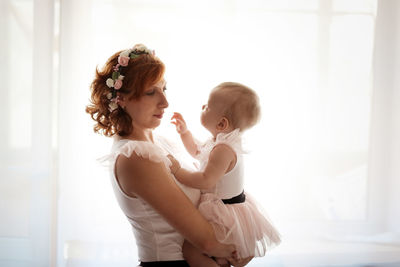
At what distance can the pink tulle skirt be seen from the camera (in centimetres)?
161

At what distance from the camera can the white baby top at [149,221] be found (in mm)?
1520

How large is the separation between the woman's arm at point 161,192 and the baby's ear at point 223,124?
302 millimetres

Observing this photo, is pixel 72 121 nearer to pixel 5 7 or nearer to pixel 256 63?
pixel 5 7

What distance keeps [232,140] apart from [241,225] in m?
0.32

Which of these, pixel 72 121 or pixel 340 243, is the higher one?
pixel 72 121

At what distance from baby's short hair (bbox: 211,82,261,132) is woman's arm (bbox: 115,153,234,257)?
35 centimetres

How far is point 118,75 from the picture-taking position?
61.2 inches

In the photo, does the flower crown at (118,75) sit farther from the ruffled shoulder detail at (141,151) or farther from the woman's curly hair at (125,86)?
the ruffled shoulder detail at (141,151)

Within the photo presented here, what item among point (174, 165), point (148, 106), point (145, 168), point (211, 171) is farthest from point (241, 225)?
point (148, 106)

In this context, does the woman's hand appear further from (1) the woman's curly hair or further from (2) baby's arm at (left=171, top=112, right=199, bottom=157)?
(1) the woman's curly hair

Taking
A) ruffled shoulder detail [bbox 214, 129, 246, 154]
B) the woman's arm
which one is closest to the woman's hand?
the woman's arm

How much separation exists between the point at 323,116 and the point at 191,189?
4.06ft

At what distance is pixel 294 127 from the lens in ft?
8.41

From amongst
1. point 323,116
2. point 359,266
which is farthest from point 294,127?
point 359,266
